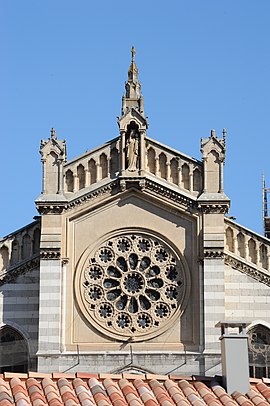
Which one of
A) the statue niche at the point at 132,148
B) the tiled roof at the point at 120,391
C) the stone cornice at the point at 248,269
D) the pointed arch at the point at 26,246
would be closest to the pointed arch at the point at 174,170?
the statue niche at the point at 132,148

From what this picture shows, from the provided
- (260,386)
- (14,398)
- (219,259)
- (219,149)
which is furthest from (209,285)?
(14,398)

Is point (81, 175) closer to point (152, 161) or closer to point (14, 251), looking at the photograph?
point (152, 161)

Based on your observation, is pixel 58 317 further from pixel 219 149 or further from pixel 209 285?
pixel 219 149

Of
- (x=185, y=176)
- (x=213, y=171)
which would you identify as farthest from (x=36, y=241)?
(x=213, y=171)

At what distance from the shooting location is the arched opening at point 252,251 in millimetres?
40875

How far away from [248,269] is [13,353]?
7.61m

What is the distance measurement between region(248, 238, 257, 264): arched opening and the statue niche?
4.21 meters

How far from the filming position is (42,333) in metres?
39.6

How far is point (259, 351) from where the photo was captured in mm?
40031

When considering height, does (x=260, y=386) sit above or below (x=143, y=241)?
below

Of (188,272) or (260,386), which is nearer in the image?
(260,386)

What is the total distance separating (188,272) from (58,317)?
420cm

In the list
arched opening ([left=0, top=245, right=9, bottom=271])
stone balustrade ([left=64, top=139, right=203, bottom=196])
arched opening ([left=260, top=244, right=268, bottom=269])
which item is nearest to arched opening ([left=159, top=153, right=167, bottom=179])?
stone balustrade ([left=64, top=139, right=203, bottom=196])

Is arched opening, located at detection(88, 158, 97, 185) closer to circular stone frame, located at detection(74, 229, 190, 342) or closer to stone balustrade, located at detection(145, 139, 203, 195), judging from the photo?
stone balustrade, located at detection(145, 139, 203, 195)
